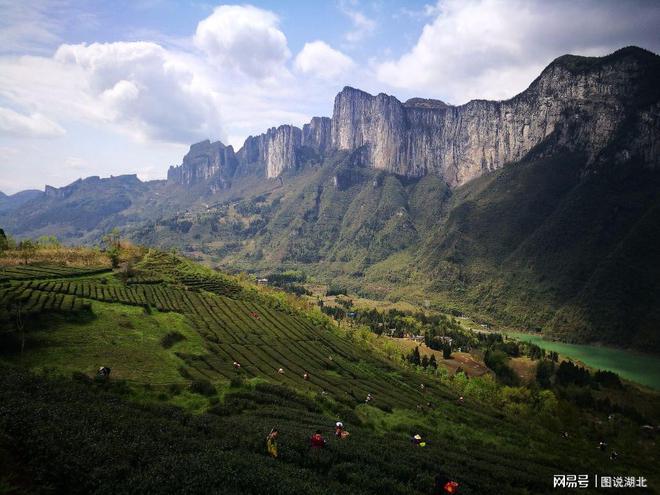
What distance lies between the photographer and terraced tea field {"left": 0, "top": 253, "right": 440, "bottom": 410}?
69250mm

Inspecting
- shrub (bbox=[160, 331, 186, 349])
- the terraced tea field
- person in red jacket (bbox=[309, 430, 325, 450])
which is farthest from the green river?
person in red jacket (bbox=[309, 430, 325, 450])

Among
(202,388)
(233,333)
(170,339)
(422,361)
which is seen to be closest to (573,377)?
(422,361)

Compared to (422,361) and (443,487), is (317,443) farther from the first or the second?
(422,361)

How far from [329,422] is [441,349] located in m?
123

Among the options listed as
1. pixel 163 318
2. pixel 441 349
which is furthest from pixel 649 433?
pixel 163 318

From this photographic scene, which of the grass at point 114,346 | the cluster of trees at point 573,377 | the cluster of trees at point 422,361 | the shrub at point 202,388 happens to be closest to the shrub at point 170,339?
the grass at point 114,346

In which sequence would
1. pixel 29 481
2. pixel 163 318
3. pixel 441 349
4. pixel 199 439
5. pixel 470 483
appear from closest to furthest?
pixel 29 481 → pixel 199 439 → pixel 470 483 → pixel 163 318 → pixel 441 349

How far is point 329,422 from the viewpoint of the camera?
5016 cm

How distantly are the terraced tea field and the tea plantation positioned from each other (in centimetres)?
53

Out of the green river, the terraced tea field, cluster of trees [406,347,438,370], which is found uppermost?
the terraced tea field

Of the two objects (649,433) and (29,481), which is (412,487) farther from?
(649,433)

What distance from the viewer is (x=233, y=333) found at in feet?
297

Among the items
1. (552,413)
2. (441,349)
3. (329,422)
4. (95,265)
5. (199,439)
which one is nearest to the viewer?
(199,439)

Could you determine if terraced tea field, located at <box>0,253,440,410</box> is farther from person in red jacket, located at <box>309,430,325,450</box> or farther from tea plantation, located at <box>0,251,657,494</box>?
person in red jacket, located at <box>309,430,325,450</box>
